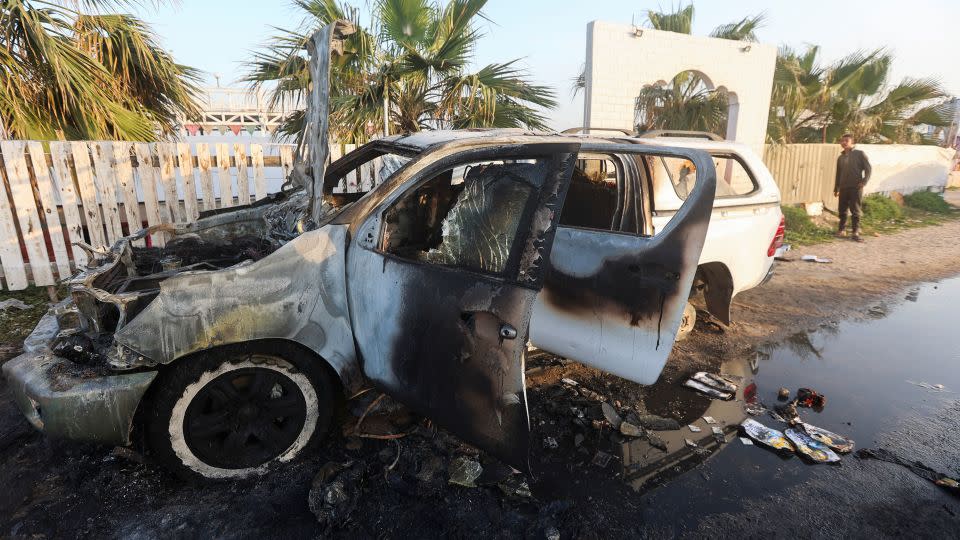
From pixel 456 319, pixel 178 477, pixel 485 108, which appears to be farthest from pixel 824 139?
pixel 178 477

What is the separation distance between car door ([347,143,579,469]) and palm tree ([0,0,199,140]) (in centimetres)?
553

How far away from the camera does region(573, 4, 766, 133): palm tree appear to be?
11.9 metres

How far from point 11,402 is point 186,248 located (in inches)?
57.1

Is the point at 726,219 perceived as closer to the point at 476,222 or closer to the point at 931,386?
the point at 931,386

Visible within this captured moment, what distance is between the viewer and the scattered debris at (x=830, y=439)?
9.30 ft

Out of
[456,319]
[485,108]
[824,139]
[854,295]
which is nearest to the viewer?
[456,319]

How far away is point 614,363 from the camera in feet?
9.56

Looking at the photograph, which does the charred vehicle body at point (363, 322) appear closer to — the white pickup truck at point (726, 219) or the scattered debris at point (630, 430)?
the scattered debris at point (630, 430)

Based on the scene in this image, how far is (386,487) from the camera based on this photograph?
246cm

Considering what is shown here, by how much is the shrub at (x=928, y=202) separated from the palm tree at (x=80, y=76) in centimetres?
1707

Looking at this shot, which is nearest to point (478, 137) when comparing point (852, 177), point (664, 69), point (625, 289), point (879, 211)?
point (625, 289)

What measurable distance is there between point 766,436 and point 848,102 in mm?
14749

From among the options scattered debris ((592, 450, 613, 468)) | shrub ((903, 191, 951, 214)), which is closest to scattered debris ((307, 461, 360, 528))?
scattered debris ((592, 450, 613, 468))

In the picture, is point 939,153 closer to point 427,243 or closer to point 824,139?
point 824,139
